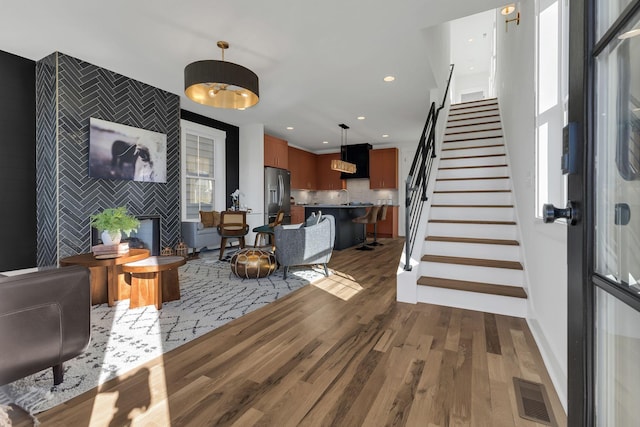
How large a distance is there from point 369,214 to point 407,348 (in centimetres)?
415

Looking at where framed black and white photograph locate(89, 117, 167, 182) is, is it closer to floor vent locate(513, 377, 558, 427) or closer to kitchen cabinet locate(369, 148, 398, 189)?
floor vent locate(513, 377, 558, 427)

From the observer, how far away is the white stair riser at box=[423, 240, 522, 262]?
118 inches

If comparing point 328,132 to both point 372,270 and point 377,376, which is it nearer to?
point 372,270

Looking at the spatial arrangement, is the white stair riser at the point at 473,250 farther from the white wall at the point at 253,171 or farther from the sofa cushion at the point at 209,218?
the white wall at the point at 253,171

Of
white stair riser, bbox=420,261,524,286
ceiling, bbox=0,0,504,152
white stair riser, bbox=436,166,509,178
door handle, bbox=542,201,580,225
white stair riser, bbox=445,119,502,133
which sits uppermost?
ceiling, bbox=0,0,504,152

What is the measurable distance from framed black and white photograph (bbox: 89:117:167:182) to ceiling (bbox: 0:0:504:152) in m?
0.81

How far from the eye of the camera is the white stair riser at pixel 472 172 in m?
4.04

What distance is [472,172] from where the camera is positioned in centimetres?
422

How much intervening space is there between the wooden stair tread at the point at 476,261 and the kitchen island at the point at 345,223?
115 inches

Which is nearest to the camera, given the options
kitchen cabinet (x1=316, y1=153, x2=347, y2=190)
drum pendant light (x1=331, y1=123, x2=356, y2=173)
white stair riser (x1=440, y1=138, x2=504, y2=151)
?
white stair riser (x1=440, y1=138, x2=504, y2=151)

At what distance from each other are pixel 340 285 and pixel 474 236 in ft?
5.42

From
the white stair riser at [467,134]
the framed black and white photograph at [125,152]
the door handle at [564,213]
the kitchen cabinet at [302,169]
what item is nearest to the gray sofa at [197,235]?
the framed black and white photograph at [125,152]

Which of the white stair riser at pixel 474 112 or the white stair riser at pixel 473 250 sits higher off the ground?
the white stair riser at pixel 474 112

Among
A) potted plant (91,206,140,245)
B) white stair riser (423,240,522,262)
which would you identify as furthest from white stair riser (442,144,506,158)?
potted plant (91,206,140,245)
